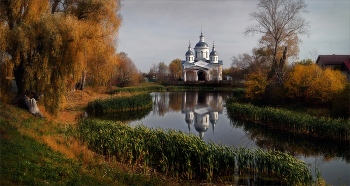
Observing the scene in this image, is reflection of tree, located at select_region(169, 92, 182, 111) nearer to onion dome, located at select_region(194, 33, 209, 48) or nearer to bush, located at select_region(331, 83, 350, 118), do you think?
bush, located at select_region(331, 83, 350, 118)

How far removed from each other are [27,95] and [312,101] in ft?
58.6

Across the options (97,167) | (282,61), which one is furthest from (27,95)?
(282,61)

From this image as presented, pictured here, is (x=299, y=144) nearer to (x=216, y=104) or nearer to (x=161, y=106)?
(x=216, y=104)

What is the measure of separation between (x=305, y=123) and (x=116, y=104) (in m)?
13.9

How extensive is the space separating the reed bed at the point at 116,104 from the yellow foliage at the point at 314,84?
1275 cm

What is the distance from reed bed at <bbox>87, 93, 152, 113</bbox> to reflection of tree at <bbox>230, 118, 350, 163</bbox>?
10.9 meters

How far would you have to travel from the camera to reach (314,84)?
15891 mm

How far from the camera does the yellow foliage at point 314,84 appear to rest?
15.2m

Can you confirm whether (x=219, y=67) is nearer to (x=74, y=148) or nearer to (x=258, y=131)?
(x=258, y=131)

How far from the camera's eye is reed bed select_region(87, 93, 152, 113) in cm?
1847

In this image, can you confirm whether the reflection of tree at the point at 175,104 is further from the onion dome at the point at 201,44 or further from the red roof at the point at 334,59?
the onion dome at the point at 201,44

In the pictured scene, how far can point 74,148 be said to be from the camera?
780cm

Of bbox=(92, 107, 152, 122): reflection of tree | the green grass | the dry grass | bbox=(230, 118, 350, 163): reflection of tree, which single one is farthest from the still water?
the green grass

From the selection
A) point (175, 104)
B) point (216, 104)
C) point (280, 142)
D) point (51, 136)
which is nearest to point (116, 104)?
point (175, 104)
